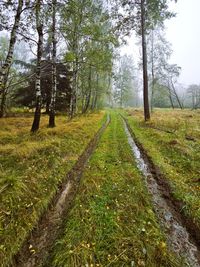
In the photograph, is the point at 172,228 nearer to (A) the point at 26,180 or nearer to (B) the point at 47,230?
(B) the point at 47,230

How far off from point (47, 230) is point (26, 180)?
1.72 meters

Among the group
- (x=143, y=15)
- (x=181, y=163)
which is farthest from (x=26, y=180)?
(x=143, y=15)

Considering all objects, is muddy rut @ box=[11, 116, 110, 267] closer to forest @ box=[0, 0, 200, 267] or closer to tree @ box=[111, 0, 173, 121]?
forest @ box=[0, 0, 200, 267]

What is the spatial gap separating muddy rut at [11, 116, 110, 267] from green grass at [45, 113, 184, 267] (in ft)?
0.55

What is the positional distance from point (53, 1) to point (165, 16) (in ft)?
31.8

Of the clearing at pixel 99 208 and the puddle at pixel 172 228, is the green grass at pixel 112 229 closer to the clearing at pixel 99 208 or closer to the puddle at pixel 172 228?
the clearing at pixel 99 208

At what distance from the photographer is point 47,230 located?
3.46 m

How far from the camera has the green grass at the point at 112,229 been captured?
282cm

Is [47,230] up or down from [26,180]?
down

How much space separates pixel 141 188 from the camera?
191 inches

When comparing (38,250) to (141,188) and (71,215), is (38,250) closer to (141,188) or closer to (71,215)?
(71,215)

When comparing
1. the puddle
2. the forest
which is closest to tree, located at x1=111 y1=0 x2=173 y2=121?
the forest

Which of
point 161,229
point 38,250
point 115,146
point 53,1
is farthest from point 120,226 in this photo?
point 53,1

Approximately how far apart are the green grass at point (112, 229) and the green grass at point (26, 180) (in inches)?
29.1
